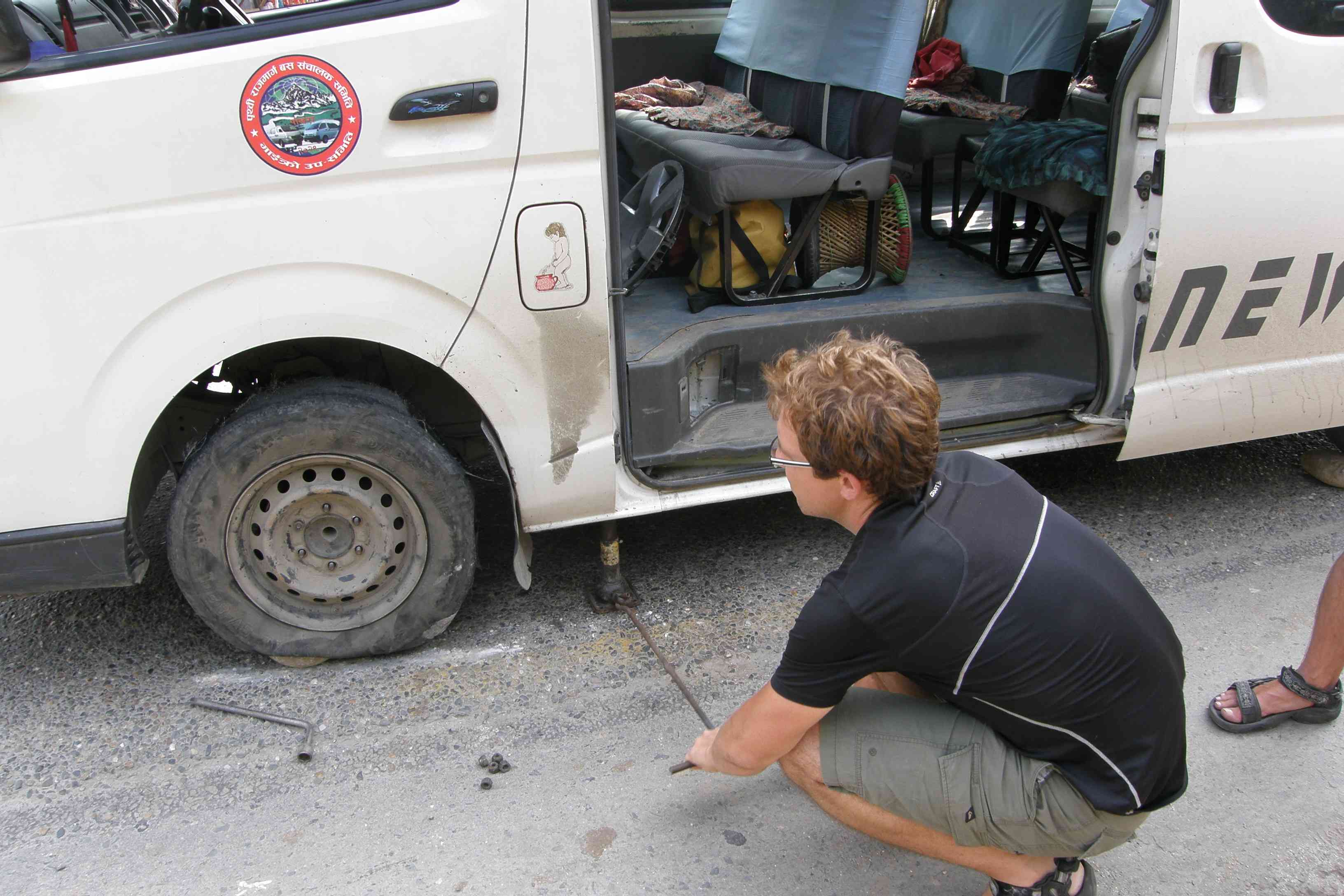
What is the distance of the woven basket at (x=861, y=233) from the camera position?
3588 millimetres

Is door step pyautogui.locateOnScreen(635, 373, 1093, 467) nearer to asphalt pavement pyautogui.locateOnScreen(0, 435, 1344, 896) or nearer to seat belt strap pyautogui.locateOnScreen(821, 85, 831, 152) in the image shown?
asphalt pavement pyautogui.locateOnScreen(0, 435, 1344, 896)

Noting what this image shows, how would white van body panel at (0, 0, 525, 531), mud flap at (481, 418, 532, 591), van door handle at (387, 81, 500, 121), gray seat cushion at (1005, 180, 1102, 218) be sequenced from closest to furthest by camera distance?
white van body panel at (0, 0, 525, 531) < van door handle at (387, 81, 500, 121) < mud flap at (481, 418, 532, 591) < gray seat cushion at (1005, 180, 1102, 218)

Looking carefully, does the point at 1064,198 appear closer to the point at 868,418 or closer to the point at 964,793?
the point at 868,418

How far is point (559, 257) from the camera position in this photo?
8.04ft

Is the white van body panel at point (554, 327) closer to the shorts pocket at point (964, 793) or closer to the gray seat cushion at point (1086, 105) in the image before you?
the shorts pocket at point (964, 793)

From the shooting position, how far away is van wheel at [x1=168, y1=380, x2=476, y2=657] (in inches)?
99.6

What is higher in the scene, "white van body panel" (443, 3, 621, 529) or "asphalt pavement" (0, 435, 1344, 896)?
"white van body panel" (443, 3, 621, 529)

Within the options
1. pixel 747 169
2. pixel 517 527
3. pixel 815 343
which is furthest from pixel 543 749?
pixel 747 169

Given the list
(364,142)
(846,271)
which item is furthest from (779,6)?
(364,142)

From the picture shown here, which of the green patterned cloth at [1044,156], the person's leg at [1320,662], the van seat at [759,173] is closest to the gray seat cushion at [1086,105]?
the green patterned cloth at [1044,156]

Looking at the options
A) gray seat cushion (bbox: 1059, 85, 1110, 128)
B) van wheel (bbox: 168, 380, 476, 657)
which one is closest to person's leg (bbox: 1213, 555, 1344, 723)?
van wheel (bbox: 168, 380, 476, 657)

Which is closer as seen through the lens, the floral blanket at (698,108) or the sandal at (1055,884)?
the sandal at (1055,884)

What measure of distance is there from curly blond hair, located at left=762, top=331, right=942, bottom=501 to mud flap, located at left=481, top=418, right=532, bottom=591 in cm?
105

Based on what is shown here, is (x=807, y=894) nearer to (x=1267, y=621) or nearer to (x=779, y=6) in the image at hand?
(x=1267, y=621)
